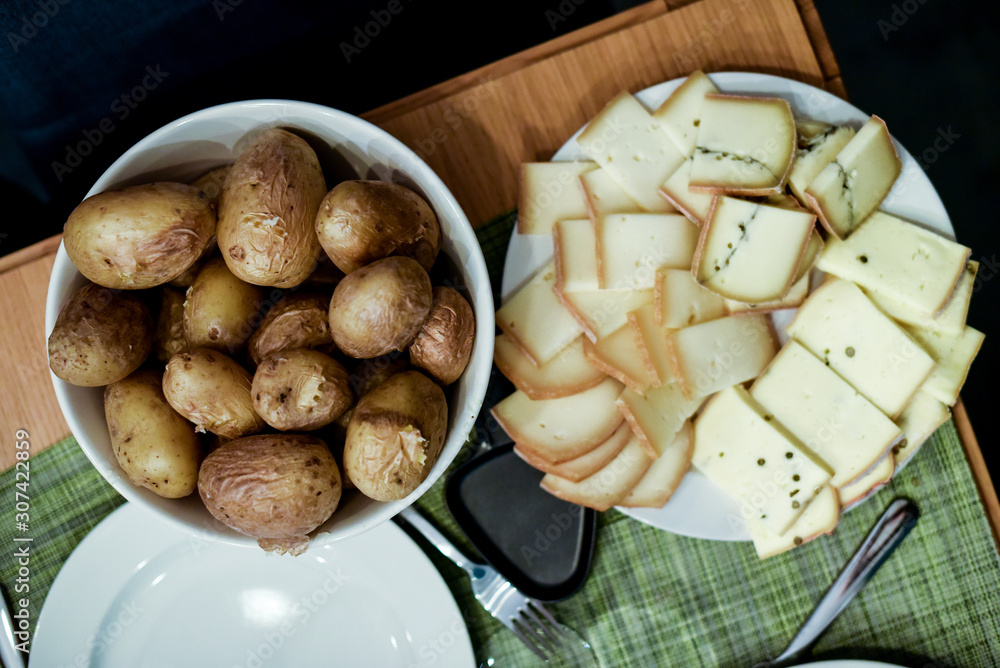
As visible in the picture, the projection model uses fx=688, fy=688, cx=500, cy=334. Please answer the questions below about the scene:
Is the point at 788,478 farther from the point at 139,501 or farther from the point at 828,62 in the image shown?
the point at 139,501

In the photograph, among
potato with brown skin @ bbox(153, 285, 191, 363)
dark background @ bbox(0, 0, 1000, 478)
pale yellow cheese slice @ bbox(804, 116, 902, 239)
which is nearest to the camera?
potato with brown skin @ bbox(153, 285, 191, 363)

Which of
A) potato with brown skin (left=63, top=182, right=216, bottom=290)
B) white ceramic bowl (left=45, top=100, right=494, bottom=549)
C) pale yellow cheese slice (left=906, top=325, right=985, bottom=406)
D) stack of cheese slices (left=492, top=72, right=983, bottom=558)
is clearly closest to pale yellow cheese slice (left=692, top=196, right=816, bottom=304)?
stack of cheese slices (left=492, top=72, right=983, bottom=558)

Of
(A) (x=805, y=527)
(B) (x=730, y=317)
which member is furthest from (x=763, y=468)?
(B) (x=730, y=317)

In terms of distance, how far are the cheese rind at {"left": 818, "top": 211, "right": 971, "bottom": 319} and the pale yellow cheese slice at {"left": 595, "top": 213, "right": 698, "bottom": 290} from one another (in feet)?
0.66

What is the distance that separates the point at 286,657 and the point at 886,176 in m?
1.01

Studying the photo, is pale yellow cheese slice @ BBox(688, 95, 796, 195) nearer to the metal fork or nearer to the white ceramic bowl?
the white ceramic bowl

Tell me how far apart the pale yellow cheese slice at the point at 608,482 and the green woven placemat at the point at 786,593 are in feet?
0.23

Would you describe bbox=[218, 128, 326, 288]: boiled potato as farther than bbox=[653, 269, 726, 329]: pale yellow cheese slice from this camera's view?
No

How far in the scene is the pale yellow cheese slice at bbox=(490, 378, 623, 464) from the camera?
93cm

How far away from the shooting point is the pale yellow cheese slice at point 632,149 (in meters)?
0.89

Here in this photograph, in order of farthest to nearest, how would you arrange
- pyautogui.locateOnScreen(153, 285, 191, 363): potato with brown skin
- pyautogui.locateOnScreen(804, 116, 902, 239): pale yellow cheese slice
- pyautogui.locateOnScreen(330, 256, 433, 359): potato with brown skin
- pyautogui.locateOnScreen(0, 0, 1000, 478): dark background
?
pyautogui.locateOnScreen(0, 0, 1000, 478): dark background
pyautogui.locateOnScreen(804, 116, 902, 239): pale yellow cheese slice
pyautogui.locateOnScreen(153, 285, 191, 363): potato with brown skin
pyautogui.locateOnScreen(330, 256, 433, 359): potato with brown skin

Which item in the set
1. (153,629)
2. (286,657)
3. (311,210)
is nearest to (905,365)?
(311,210)

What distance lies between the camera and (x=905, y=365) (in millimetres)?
894

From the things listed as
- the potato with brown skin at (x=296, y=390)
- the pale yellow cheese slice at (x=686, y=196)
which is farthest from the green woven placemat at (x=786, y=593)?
the potato with brown skin at (x=296, y=390)
